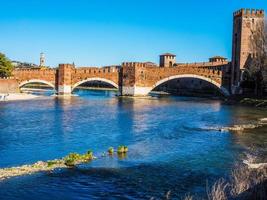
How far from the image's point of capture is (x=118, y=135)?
2166cm

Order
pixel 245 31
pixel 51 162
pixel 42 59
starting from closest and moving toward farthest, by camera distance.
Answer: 1. pixel 51 162
2. pixel 245 31
3. pixel 42 59

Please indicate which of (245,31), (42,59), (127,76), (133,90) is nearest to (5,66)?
(127,76)

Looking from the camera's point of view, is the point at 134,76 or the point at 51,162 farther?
the point at 134,76

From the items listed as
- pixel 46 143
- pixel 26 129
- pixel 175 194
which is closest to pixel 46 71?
pixel 26 129

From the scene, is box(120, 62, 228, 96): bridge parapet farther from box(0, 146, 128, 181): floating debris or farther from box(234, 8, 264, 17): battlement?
box(0, 146, 128, 181): floating debris

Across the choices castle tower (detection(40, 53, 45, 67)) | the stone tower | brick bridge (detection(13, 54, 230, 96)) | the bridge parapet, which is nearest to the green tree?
brick bridge (detection(13, 54, 230, 96))

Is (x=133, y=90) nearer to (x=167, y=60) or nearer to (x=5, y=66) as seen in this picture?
(x=5, y=66)

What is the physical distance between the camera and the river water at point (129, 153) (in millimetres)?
11320

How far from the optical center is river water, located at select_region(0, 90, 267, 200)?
11.3 m

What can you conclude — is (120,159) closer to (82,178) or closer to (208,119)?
(82,178)

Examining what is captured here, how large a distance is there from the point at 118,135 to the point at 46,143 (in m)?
4.27

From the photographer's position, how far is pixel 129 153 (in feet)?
53.5

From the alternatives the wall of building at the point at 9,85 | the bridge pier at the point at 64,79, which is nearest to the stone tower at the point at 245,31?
the bridge pier at the point at 64,79

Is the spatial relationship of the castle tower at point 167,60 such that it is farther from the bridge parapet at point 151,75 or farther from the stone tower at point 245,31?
the stone tower at point 245,31
